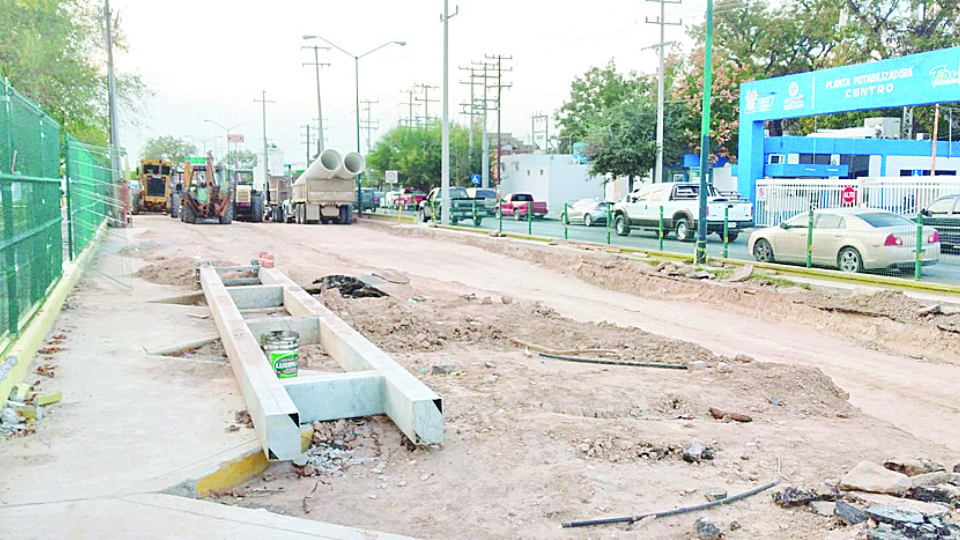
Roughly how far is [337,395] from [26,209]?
4483 mm

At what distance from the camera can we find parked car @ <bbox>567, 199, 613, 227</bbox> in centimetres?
3812

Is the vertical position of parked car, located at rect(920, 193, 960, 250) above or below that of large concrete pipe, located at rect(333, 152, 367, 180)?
below

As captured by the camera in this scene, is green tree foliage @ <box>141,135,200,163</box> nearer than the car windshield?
No

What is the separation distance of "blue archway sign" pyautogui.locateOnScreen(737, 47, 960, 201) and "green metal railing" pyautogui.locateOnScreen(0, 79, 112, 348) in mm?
23453

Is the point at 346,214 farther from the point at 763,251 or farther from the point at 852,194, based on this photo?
the point at 763,251

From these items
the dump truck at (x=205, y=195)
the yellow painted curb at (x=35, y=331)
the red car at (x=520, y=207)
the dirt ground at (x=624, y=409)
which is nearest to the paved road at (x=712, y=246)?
the dirt ground at (x=624, y=409)

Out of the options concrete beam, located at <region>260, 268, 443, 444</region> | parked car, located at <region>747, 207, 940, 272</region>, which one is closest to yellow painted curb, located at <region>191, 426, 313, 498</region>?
concrete beam, located at <region>260, 268, 443, 444</region>

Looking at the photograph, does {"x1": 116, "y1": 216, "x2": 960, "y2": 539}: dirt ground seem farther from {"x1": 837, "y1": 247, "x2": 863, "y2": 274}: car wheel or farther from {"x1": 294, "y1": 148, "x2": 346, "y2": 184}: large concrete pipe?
{"x1": 294, "y1": 148, "x2": 346, "y2": 184}: large concrete pipe

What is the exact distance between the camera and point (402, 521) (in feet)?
15.7

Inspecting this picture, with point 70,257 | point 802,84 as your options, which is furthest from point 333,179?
point 70,257

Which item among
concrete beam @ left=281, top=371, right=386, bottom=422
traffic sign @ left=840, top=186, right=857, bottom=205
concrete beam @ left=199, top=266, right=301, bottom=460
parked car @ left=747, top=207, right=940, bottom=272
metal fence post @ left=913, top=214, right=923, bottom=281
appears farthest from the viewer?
traffic sign @ left=840, top=186, right=857, bottom=205

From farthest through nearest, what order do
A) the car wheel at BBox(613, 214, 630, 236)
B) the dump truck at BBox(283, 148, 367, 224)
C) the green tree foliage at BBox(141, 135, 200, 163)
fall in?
the green tree foliage at BBox(141, 135, 200, 163), the dump truck at BBox(283, 148, 367, 224), the car wheel at BBox(613, 214, 630, 236)

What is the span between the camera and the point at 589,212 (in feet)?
130

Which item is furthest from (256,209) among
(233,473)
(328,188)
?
(233,473)
